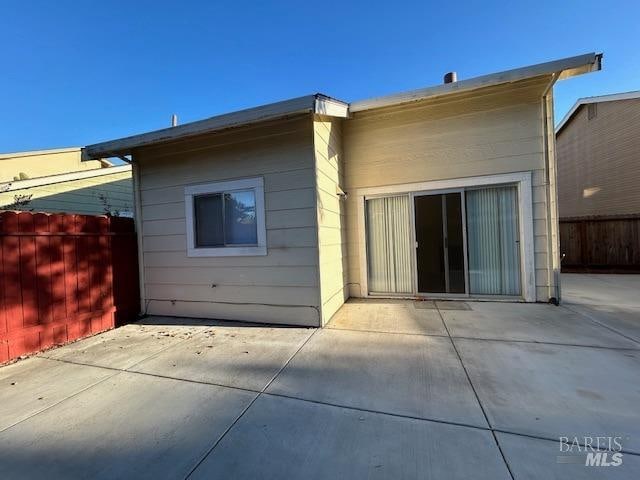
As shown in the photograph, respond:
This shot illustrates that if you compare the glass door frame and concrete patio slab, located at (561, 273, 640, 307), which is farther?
the glass door frame

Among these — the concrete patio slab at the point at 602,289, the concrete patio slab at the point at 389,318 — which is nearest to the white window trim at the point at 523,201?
the concrete patio slab at the point at 602,289

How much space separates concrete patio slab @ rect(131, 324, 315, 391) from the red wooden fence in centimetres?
163

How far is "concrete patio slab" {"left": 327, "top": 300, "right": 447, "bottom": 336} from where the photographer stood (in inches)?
163

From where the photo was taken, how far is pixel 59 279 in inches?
157

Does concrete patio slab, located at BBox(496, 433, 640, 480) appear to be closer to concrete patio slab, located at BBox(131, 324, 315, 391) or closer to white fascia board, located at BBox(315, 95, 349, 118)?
concrete patio slab, located at BBox(131, 324, 315, 391)

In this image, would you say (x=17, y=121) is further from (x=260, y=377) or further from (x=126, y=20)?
(x=260, y=377)

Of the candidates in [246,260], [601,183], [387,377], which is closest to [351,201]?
[246,260]

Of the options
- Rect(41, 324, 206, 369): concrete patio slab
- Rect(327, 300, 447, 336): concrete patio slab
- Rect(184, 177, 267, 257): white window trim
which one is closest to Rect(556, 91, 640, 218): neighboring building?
Rect(327, 300, 447, 336): concrete patio slab

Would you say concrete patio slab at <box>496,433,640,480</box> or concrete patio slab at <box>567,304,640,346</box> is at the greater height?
concrete patio slab at <box>567,304,640,346</box>

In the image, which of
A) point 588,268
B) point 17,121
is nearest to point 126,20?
point 17,121

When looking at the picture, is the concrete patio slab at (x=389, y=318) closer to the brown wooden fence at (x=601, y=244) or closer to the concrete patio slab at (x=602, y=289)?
the concrete patio slab at (x=602, y=289)

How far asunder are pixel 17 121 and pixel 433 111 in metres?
16.7

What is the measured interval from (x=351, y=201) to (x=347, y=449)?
15.7ft

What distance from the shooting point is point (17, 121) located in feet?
41.3
